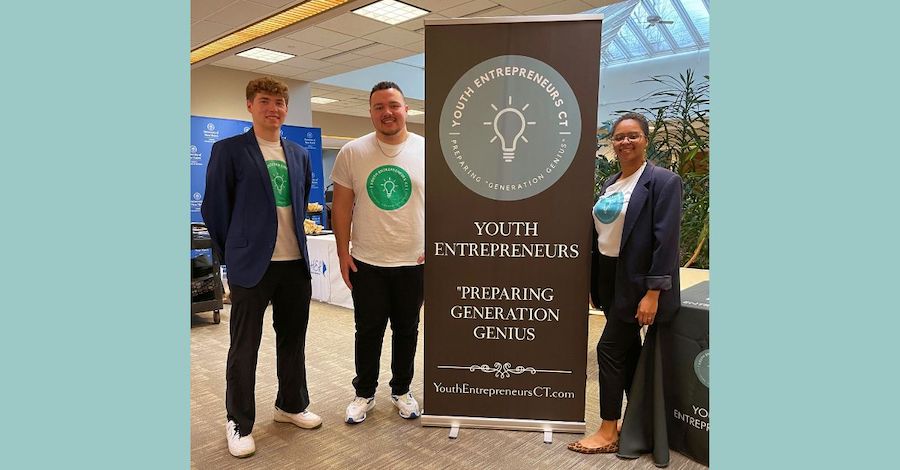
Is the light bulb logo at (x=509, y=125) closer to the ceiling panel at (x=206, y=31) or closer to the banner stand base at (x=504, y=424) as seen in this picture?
the banner stand base at (x=504, y=424)

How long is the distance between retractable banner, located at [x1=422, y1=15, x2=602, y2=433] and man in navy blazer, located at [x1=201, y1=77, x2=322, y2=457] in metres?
0.64

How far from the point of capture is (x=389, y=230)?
280 cm

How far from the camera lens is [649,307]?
7.84ft

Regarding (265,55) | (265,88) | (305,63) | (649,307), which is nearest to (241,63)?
(265,55)

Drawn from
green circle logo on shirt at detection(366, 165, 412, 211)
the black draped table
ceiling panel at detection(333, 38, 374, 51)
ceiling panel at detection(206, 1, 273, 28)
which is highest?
ceiling panel at detection(333, 38, 374, 51)

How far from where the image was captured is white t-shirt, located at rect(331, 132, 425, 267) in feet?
9.19

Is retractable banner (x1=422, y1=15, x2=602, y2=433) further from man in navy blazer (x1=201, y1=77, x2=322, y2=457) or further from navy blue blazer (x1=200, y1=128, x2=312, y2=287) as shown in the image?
navy blue blazer (x1=200, y1=128, x2=312, y2=287)

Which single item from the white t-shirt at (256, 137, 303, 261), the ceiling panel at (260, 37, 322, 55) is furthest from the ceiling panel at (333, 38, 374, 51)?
the white t-shirt at (256, 137, 303, 261)

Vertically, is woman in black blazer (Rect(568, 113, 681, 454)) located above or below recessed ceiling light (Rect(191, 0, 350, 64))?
below

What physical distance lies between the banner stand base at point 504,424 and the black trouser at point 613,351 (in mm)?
194

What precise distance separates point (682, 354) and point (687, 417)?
0.28m

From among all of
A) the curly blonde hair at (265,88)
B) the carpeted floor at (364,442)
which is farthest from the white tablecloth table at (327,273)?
the curly blonde hair at (265,88)

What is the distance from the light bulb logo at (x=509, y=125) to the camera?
2.63 metres

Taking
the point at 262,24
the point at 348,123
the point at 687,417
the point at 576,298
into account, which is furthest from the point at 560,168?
the point at 348,123
